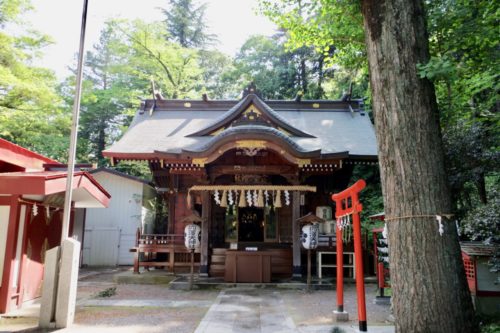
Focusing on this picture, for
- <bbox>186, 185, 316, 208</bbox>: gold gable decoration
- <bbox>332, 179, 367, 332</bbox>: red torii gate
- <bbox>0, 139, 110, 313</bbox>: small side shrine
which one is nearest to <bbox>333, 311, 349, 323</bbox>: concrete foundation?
<bbox>332, 179, 367, 332</bbox>: red torii gate

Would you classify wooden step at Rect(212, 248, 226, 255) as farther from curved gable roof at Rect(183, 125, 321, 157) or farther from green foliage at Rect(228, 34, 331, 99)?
green foliage at Rect(228, 34, 331, 99)

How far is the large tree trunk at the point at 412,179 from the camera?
12.2 ft

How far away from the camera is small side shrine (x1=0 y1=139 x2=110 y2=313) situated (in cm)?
627

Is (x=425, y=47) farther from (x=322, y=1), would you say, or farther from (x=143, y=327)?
(x=143, y=327)

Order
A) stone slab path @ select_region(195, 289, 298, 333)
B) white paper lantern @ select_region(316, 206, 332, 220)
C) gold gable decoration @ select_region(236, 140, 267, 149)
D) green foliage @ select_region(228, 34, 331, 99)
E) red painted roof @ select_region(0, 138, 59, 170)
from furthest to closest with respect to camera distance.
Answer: green foliage @ select_region(228, 34, 331, 99)
white paper lantern @ select_region(316, 206, 332, 220)
gold gable decoration @ select_region(236, 140, 267, 149)
red painted roof @ select_region(0, 138, 59, 170)
stone slab path @ select_region(195, 289, 298, 333)

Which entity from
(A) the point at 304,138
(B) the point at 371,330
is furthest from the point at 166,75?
(B) the point at 371,330

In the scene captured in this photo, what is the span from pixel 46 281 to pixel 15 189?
5.55 ft

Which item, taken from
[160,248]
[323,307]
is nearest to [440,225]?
[323,307]

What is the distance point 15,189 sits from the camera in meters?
6.24

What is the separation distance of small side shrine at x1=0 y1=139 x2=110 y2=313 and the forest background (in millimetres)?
5397

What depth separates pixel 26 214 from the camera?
743cm

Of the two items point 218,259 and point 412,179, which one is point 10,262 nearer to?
point 218,259

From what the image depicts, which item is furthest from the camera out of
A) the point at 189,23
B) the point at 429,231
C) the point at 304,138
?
the point at 189,23

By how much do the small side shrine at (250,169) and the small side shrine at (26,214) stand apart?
330 centimetres
